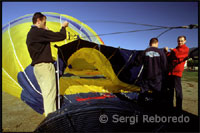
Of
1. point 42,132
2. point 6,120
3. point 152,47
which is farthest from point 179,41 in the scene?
point 6,120

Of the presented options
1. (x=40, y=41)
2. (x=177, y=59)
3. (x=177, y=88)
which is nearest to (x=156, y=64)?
(x=177, y=59)

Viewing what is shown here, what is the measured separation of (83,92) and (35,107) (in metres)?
1.30

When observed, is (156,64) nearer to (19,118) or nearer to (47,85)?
(47,85)

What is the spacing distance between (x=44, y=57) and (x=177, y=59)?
270 cm

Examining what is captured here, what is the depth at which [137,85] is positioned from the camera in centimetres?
423

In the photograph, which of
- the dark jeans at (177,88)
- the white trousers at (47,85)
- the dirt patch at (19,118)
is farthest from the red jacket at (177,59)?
the dirt patch at (19,118)

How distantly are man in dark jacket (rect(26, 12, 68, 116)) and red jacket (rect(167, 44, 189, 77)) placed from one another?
2.41 metres

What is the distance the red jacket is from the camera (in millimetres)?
2820

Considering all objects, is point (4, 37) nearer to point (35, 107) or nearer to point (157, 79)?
point (35, 107)

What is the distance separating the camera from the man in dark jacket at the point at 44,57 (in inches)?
77.7

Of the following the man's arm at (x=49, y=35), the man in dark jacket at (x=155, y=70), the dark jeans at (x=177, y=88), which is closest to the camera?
the man's arm at (x=49, y=35)

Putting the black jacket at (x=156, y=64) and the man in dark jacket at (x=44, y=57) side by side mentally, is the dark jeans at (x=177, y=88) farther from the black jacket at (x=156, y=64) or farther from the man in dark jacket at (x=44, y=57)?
the man in dark jacket at (x=44, y=57)

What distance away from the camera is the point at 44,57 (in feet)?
6.66

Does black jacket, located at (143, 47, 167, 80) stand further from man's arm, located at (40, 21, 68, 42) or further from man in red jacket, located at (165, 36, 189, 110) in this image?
man's arm, located at (40, 21, 68, 42)
